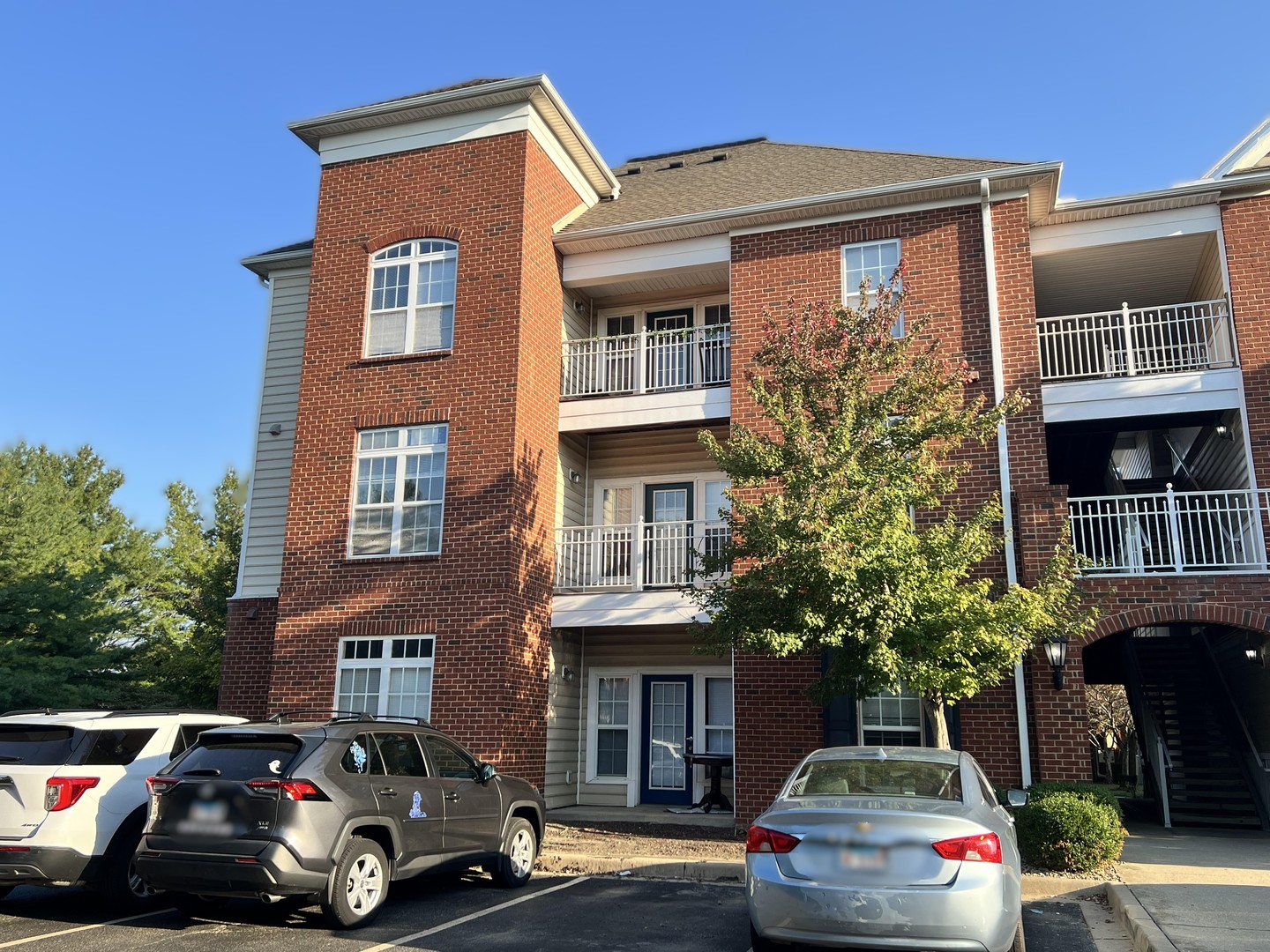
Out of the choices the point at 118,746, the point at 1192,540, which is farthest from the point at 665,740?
the point at 118,746

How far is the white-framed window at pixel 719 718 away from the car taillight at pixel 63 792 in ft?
31.8

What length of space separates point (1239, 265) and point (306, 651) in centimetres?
1399

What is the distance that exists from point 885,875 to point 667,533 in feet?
34.7

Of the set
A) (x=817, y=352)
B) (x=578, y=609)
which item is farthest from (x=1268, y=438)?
(x=578, y=609)

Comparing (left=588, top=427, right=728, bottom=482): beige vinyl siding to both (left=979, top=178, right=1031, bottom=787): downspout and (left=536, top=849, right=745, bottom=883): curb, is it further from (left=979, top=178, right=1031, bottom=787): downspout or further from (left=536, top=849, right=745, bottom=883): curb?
(left=536, top=849, right=745, bottom=883): curb

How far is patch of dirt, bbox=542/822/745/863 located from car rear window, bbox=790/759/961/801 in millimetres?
3686

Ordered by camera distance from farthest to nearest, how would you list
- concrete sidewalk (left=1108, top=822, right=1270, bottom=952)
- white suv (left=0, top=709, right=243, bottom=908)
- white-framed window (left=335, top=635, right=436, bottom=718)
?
white-framed window (left=335, top=635, right=436, bottom=718)
white suv (left=0, top=709, right=243, bottom=908)
concrete sidewalk (left=1108, top=822, right=1270, bottom=952)

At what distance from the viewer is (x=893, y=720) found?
13.4 meters

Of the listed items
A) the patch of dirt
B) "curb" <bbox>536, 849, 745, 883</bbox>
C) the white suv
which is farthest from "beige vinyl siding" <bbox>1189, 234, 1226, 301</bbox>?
the white suv

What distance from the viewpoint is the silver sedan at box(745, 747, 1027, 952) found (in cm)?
546

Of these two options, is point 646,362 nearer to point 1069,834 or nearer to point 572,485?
point 572,485

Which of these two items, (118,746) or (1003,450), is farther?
(1003,450)

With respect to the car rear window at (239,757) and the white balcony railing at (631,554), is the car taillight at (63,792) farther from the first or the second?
the white balcony railing at (631,554)

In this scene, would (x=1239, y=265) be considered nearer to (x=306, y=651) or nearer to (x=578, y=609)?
(x=578, y=609)
